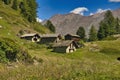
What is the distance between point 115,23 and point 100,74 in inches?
6935

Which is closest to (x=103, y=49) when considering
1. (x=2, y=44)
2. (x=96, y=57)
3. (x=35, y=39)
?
(x=96, y=57)

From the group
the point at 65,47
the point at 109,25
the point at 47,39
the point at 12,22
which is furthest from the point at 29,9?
the point at 65,47

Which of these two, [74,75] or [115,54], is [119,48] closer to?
[115,54]

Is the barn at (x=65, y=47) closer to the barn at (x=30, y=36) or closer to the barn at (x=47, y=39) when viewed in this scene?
the barn at (x=47, y=39)

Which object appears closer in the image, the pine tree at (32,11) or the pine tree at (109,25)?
the pine tree at (109,25)

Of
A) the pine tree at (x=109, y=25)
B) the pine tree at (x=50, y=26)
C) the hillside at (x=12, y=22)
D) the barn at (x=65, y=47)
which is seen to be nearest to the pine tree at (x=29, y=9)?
the hillside at (x=12, y=22)

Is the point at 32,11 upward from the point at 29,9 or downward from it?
downward

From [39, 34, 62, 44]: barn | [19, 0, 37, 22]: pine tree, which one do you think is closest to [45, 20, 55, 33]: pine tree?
[19, 0, 37, 22]: pine tree

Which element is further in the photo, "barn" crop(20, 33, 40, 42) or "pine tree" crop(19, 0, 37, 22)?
"pine tree" crop(19, 0, 37, 22)

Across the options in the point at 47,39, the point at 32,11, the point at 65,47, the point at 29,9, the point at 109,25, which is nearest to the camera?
the point at 65,47

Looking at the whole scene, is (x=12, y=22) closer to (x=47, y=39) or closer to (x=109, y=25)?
(x=47, y=39)

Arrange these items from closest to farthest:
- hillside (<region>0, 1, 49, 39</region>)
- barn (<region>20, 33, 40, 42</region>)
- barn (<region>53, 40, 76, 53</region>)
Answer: barn (<region>53, 40, 76, 53</region>) < hillside (<region>0, 1, 49, 39</region>) < barn (<region>20, 33, 40, 42</region>)

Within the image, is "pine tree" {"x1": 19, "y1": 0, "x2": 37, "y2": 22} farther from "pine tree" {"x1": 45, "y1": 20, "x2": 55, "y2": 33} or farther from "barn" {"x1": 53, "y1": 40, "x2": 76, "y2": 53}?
"barn" {"x1": 53, "y1": 40, "x2": 76, "y2": 53}

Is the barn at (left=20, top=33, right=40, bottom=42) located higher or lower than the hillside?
lower
